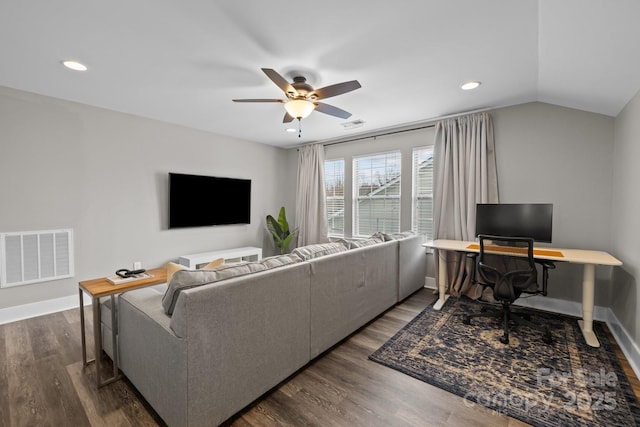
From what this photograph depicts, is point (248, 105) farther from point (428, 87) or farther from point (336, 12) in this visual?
point (428, 87)

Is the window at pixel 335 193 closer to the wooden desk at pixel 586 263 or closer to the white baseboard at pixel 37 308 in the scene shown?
the wooden desk at pixel 586 263

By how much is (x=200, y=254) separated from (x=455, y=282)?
3772mm

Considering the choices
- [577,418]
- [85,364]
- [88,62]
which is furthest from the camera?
[88,62]

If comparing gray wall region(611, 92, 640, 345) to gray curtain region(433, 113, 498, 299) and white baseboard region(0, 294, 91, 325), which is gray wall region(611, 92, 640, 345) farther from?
white baseboard region(0, 294, 91, 325)

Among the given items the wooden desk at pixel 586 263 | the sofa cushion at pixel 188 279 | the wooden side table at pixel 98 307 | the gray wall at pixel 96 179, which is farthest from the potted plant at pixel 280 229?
the sofa cushion at pixel 188 279

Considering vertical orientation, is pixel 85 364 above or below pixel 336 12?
below

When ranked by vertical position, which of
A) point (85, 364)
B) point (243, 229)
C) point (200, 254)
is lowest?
point (85, 364)

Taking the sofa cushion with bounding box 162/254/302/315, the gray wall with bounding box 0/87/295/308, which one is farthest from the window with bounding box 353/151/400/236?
the sofa cushion with bounding box 162/254/302/315

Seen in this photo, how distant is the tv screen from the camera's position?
9.28ft

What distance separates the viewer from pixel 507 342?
2354 millimetres

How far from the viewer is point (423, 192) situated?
4.11m

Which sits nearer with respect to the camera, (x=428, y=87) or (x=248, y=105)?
(x=428, y=87)

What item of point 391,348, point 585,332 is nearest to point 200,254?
point 391,348

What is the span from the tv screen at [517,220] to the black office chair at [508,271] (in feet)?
1.83
